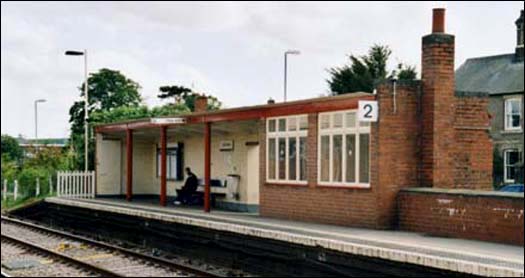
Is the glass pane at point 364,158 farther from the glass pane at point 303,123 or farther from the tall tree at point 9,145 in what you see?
the tall tree at point 9,145

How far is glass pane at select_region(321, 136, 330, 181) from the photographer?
1439 centimetres

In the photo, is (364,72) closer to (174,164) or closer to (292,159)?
(174,164)

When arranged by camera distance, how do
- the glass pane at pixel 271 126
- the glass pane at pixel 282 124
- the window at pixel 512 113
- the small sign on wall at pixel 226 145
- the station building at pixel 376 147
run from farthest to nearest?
the window at pixel 512 113, the small sign on wall at pixel 226 145, the glass pane at pixel 271 126, the glass pane at pixel 282 124, the station building at pixel 376 147

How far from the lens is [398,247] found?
10500 mm

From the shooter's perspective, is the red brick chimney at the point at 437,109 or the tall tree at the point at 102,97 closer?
the red brick chimney at the point at 437,109

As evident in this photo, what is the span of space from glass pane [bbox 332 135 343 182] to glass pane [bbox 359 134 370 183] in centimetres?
51

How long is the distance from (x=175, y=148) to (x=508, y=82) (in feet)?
75.9

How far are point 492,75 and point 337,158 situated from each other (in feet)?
101

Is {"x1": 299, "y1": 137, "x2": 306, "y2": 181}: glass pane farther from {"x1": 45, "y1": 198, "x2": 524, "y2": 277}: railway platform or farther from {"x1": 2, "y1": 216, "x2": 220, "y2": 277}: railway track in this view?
{"x1": 2, "y1": 216, "x2": 220, "y2": 277}: railway track

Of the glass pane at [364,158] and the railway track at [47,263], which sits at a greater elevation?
the glass pane at [364,158]

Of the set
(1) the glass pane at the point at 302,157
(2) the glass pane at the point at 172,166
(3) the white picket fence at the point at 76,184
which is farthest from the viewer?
(3) the white picket fence at the point at 76,184

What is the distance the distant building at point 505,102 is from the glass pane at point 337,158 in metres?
22.4

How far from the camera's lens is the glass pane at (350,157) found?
1378 centimetres

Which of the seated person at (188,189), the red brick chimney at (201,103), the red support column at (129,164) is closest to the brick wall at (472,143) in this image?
the seated person at (188,189)
